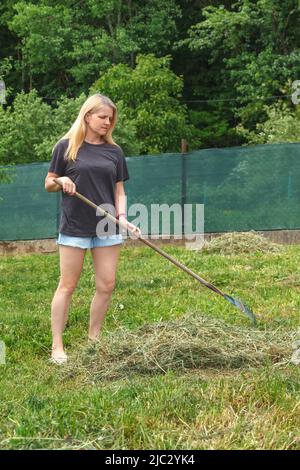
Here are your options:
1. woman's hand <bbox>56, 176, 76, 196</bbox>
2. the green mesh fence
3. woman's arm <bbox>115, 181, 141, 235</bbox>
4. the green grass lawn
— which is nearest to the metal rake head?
the green grass lawn

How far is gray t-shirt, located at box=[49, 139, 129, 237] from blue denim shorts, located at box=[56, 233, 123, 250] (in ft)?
0.10

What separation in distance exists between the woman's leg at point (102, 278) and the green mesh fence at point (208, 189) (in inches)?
313

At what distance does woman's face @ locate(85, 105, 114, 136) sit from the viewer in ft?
19.5

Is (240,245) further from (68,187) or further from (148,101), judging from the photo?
(148,101)

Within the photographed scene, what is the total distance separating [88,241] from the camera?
19.6 ft

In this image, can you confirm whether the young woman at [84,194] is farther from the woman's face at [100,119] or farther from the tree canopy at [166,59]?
the tree canopy at [166,59]

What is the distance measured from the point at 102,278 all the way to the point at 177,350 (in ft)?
3.32

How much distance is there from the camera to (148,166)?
14805 mm

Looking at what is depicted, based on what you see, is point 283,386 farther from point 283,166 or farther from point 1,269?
point 283,166

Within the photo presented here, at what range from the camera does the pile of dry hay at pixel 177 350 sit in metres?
5.21

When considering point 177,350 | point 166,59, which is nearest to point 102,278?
point 177,350

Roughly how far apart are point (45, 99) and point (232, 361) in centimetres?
2867

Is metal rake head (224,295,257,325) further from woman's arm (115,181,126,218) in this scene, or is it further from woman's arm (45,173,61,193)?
woman's arm (45,173,61,193)

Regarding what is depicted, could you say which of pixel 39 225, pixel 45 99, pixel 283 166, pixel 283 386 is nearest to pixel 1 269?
pixel 39 225
